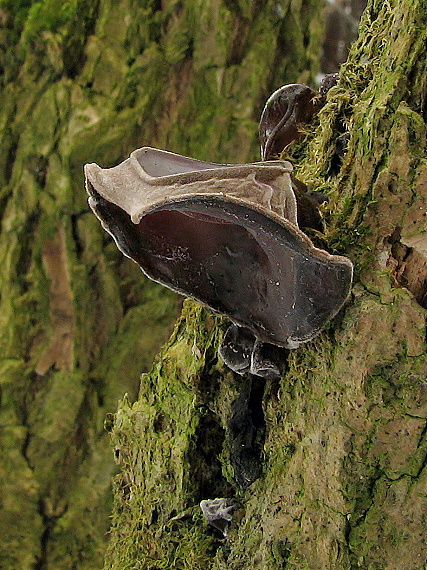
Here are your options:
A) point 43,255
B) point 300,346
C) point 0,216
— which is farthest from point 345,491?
point 0,216

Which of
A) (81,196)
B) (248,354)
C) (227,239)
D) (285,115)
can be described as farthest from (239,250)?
(81,196)

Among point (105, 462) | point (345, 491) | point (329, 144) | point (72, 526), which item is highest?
point (329, 144)

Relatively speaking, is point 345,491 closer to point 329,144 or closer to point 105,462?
point 329,144

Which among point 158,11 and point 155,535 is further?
point 158,11

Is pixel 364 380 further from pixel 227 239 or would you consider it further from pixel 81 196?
pixel 81 196

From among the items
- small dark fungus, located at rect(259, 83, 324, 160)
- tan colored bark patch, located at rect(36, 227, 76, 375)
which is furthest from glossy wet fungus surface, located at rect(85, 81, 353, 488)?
tan colored bark patch, located at rect(36, 227, 76, 375)

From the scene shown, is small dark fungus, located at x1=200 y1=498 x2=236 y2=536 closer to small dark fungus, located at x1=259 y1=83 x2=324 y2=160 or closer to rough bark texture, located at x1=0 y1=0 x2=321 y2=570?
small dark fungus, located at x1=259 y1=83 x2=324 y2=160
